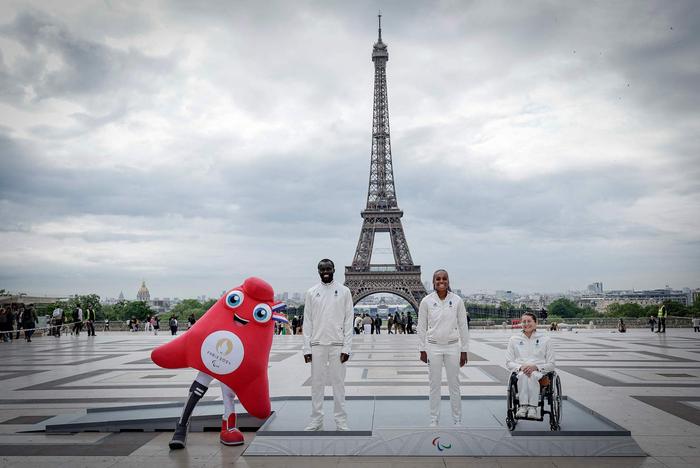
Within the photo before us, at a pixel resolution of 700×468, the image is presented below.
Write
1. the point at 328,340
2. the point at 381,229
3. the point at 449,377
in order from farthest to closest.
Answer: the point at 381,229, the point at 449,377, the point at 328,340

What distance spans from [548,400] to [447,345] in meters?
1.07

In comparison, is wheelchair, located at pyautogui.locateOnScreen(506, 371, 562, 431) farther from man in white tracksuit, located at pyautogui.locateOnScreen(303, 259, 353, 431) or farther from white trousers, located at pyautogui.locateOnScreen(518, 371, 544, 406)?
man in white tracksuit, located at pyautogui.locateOnScreen(303, 259, 353, 431)

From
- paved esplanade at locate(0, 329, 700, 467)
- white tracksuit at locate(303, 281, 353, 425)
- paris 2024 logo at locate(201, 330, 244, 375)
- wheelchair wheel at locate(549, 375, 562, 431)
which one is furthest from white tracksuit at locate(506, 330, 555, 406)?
paris 2024 logo at locate(201, 330, 244, 375)

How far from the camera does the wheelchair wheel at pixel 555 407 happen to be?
15.9 ft

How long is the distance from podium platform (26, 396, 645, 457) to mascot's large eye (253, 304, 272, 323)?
1047 millimetres

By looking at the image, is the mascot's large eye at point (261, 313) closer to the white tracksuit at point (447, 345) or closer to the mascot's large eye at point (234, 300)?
the mascot's large eye at point (234, 300)

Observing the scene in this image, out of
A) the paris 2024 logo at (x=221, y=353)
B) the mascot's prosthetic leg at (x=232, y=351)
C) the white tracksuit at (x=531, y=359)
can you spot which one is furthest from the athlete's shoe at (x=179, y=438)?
the white tracksuit at (x=531, y=359)

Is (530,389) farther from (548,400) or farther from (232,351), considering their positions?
(232,351)

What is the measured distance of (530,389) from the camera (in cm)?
499

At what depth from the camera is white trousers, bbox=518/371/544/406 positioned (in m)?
4.96

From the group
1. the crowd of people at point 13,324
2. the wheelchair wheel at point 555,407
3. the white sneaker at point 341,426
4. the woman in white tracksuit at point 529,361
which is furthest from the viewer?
the crowd of people at point 13,324

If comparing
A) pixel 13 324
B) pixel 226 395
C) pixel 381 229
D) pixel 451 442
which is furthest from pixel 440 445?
pixel 381 229

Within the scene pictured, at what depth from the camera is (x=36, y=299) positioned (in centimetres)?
10131

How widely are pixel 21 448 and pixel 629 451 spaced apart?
560 centimetres
